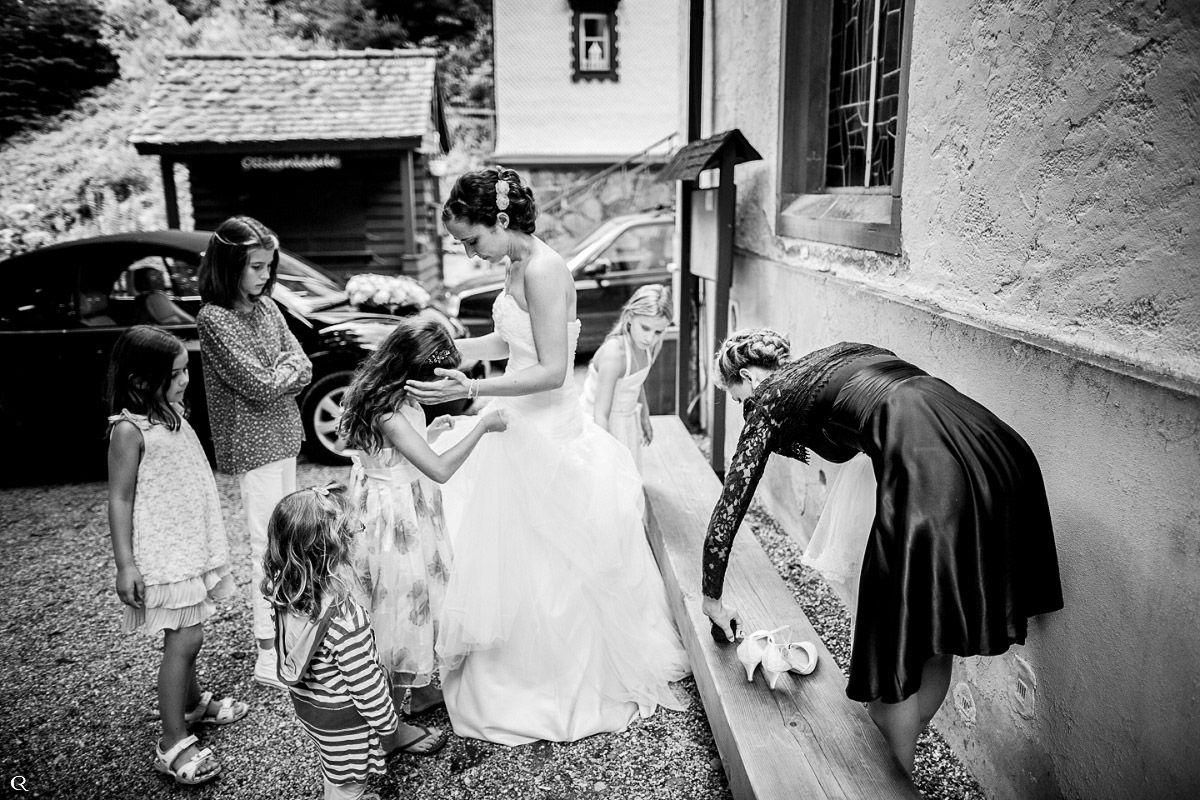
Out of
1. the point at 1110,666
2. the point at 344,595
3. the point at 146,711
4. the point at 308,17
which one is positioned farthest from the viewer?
the point at 308,17

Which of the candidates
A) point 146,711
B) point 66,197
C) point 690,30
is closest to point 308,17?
point 66,197

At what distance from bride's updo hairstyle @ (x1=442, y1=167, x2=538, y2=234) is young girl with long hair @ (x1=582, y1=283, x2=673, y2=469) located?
1.00m

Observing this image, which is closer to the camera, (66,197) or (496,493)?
(496,493)

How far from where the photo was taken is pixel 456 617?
2848 millimetres

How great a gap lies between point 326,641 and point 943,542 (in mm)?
1718

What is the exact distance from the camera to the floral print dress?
9.06 feet

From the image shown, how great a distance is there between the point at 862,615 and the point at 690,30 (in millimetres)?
5462


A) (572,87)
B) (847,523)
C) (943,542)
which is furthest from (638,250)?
(572,87)

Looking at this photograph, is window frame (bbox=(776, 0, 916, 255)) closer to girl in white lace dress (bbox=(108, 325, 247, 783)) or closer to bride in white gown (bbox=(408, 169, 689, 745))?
bride in white gown (bbox=(408, 169, 689, 745))

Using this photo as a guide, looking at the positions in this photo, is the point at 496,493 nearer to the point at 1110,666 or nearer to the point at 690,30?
the point at 1110,666

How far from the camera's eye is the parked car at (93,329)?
579 cm

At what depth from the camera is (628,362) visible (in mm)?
3865

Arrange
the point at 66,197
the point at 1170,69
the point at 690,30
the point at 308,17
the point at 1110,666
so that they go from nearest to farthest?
the point at 1170,69 < the point at 1110,666 < the point at 690,30 < the point at 66,197 < the point at 308,17

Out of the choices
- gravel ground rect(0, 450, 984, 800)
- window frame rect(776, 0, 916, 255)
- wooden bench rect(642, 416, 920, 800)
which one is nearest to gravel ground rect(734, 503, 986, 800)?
gravel ground rect(0, 450, 984, 800)
